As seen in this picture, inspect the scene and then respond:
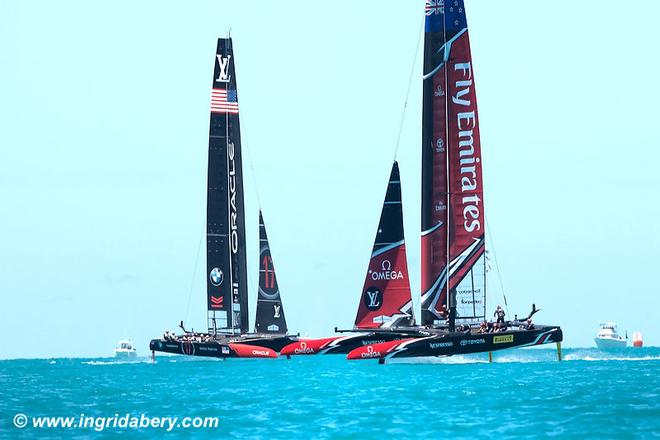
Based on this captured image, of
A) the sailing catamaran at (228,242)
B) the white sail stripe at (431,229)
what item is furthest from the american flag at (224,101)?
the white sail stripe at (431,229)

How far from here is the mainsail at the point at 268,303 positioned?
71000 mm

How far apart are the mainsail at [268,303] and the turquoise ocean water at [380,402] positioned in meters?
15.1

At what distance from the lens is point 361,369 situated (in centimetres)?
5472

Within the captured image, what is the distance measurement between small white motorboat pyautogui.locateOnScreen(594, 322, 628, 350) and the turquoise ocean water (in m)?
70.1

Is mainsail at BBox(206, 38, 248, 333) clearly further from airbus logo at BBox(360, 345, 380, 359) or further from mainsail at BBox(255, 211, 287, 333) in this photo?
airbus logo at BBox(360, 345, 380, 359)

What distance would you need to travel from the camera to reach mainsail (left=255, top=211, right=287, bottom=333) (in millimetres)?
71000

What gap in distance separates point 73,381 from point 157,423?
87.1ft

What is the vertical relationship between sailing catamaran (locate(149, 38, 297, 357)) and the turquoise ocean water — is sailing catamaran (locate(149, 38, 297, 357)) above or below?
above

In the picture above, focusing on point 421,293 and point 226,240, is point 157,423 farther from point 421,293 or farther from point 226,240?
point 226,240

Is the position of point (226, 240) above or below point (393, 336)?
above

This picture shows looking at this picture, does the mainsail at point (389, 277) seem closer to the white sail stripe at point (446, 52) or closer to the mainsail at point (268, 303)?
the white sail stripe at point (446, 52)

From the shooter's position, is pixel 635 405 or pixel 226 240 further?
pixel 226 240

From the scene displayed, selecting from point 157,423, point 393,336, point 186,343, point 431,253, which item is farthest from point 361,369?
point 157,423

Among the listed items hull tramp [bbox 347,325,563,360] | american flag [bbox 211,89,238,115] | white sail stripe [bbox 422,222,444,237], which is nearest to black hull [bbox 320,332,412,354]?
hull tramp [bbox 347,325,563,360]
